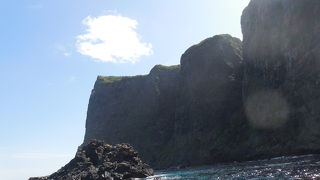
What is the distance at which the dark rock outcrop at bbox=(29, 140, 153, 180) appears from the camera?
104438 millimetres

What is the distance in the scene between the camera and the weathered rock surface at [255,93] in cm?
10806

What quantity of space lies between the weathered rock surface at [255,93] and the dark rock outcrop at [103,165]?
119ft

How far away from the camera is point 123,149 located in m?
128

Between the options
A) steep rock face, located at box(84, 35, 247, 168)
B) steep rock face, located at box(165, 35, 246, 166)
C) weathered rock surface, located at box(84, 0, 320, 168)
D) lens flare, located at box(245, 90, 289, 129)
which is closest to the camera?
weathered rock surface, located at box(84, 0, 320, 168)

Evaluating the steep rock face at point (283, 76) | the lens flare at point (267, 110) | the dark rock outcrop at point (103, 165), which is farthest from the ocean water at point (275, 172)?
the lens flare at point (267, 110)

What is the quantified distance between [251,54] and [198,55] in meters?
49.4

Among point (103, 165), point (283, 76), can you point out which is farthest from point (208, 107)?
point (103, 165)

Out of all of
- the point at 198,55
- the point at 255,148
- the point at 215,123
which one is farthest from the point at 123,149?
the point at 198,55

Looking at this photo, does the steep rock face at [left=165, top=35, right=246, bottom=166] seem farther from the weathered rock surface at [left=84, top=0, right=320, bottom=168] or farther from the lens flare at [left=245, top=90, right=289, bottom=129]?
the lens flare at [left=245, top=90, right=289, bottom=129]

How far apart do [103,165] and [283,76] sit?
56.6 metres

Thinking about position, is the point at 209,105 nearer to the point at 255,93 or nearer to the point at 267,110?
the point at 255,93

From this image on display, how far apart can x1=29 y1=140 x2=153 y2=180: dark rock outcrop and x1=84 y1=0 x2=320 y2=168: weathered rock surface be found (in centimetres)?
3623

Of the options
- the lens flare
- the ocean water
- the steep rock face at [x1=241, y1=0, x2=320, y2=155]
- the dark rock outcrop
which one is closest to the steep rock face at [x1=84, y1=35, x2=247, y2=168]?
the lens flare

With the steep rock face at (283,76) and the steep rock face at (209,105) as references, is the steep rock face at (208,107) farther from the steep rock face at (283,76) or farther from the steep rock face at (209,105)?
the steep rock face at (283,76)
